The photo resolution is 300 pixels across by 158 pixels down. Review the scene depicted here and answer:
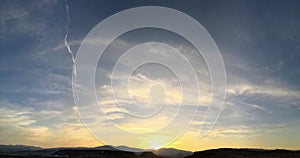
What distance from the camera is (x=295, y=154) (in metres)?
154

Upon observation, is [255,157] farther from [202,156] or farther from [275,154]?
[202,156]

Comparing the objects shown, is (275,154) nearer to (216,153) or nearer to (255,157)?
(255,157)

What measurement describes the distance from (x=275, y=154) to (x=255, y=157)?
9448 mm

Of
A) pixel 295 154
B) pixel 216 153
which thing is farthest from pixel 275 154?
pixel 216 153

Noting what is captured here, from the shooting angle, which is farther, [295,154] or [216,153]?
[216,153]

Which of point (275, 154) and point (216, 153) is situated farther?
point (216, 153)

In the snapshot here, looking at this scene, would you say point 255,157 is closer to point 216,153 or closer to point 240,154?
point 240,154

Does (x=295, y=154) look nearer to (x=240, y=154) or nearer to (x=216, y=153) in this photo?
(x=240, y=154)

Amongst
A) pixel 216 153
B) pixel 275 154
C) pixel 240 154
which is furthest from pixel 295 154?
→ pixel 216 153

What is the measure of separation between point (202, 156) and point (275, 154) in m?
35.8

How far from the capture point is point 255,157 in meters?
156

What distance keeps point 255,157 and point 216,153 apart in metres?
21.8

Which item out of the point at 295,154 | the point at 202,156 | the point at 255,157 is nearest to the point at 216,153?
the point at 202,156

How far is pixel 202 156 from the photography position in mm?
169875
